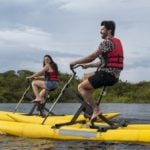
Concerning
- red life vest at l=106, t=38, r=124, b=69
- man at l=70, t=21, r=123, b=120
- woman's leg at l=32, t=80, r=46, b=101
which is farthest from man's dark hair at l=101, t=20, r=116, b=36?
woman's leg at l=32, t=80, r=46, b=101

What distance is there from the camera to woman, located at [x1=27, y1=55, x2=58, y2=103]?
58.3 ft

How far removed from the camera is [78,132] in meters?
13.0

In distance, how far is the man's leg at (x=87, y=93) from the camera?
1279cm

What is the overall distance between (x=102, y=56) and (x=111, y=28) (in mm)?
662

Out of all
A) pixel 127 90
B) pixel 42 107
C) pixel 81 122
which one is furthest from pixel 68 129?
pixel 127 90

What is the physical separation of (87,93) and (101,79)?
1.72 ft

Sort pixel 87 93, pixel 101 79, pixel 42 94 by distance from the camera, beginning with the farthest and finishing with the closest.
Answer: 1. pixel 42 94
2. pixel 87 93
3. pixel 101 79

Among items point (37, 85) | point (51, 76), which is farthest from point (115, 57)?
point (37, 85)

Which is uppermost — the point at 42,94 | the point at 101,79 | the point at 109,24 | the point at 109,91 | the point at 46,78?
the point at 109,24

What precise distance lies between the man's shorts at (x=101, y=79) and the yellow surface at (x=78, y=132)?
3.44 feet

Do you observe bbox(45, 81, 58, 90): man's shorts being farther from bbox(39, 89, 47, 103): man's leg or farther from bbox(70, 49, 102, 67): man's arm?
bbox(70, 49, 102, 67): man's arm

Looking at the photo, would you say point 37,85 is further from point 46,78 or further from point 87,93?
point 87,93

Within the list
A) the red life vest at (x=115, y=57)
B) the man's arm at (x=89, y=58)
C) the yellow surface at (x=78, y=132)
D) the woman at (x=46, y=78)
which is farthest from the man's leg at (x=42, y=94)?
the red life vest at (x=115, y=57)

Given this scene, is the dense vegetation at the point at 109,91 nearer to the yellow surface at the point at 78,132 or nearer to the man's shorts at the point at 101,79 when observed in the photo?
the yellow surface at the point at 78,132
